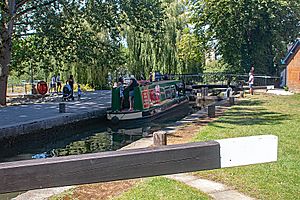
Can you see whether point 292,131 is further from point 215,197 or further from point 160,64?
point 160,64

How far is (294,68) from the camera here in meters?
26.0

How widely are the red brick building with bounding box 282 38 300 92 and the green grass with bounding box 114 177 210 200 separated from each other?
22375 millimetres

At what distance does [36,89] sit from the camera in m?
25.0

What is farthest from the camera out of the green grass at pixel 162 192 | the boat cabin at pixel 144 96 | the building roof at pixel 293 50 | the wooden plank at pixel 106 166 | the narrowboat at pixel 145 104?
the building roof at pixel 293 50

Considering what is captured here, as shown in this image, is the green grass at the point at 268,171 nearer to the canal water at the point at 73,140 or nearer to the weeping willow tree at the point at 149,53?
the canal water at the point at 73,140

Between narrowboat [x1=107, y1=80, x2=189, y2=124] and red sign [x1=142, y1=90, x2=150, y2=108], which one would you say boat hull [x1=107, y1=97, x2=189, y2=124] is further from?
red sign [x1=142, y1=90, x2=150, y2=108]

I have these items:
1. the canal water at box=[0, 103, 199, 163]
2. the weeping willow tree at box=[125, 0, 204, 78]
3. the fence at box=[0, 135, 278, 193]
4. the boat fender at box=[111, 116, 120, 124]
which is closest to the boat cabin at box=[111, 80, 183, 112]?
the boat fender at box=[111, 116, 120, 124]

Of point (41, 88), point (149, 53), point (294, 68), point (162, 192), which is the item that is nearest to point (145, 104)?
point (41, 88)

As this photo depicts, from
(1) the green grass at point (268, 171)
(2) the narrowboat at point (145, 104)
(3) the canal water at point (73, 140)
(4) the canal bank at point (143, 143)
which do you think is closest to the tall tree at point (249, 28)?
(2) the narrowboat at point (145, 104)

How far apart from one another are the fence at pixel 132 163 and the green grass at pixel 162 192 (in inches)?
95.5

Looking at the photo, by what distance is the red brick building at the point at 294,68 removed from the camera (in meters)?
25.3

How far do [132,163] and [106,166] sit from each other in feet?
0.47

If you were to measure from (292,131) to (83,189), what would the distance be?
601 cm

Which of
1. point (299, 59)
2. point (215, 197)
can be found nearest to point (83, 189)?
point (215, 197)
